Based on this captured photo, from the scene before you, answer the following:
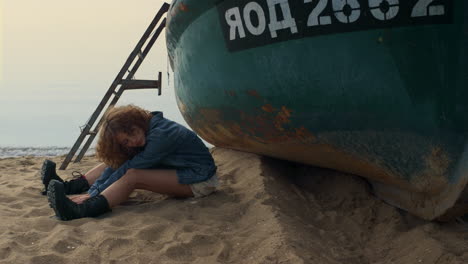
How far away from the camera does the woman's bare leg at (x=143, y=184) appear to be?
3510mm

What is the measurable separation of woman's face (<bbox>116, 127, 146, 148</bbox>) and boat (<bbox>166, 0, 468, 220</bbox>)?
593 millimetres

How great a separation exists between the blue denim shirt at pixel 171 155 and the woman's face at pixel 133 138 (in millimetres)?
47

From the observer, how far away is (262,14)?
10.0ft

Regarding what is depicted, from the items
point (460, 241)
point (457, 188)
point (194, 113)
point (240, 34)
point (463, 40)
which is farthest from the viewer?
point (194, 113)

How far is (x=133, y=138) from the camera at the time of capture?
3570 millimetres

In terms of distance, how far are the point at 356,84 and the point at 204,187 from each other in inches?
53.2

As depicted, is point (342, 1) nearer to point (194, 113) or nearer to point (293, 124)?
point (293, 124)

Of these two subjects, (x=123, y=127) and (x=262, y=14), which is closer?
(x=262, y=14)

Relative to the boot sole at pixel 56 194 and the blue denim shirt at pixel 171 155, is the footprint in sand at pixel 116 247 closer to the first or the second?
the boot sole at pixel 56 194

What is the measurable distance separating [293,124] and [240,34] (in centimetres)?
62

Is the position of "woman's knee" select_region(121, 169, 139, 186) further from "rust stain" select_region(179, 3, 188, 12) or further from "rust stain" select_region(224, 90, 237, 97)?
"rust stain" select_region(179, 3, 188, 12)

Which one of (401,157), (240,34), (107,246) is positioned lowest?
(107,246)

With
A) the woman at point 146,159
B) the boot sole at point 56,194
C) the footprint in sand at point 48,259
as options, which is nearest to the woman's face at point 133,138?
the woman at point 146,159

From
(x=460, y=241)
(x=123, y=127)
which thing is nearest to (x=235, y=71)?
(x=123, y=127)
